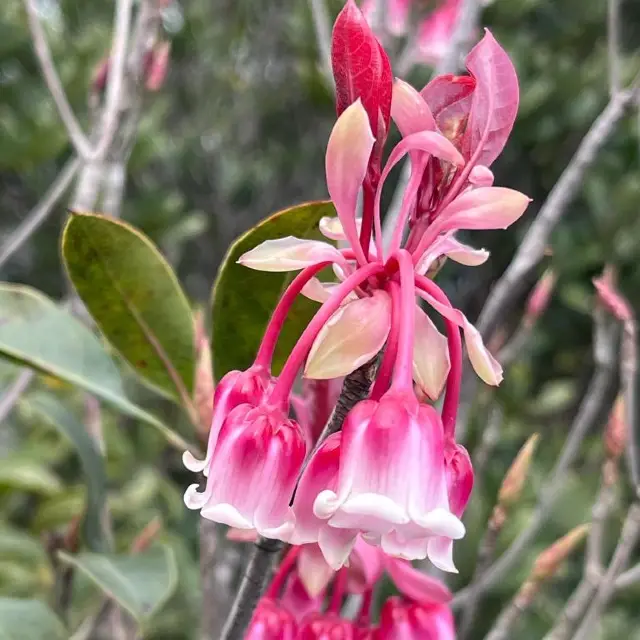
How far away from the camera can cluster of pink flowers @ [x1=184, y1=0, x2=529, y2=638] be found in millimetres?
284

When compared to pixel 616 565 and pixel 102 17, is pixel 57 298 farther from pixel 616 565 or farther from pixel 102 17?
pixel 616 565

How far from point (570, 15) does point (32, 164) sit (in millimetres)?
1620

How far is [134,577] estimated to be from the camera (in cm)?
63

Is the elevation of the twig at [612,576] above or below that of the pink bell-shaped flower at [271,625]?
above

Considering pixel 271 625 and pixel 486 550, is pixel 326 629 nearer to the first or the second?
pixel 271 625

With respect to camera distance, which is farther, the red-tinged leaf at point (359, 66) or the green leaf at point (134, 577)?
the green leaf at point (134, 577)

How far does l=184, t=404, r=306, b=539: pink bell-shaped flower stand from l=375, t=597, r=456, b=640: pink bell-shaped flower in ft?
0.43

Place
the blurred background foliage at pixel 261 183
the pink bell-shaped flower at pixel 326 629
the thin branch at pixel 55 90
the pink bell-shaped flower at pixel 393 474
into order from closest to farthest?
the pink bell-shaped flower at pixel 393 474, the pink bell-shaped flower at pixel 326 629, the thin branch at pixel 55 90, the blurred background foliage at pixel 261 183

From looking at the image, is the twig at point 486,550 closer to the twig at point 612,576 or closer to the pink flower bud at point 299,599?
the twig at point 612,576

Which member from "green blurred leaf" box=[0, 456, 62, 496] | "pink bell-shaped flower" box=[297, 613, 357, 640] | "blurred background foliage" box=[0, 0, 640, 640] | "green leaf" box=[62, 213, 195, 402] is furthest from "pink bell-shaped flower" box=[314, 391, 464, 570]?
"blurred background foliage" box=[0, 0, 640, 640]

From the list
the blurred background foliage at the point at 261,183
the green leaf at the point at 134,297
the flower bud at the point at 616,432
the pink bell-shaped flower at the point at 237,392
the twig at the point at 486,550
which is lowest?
the pink bell-shaped flower at the point at 237,392

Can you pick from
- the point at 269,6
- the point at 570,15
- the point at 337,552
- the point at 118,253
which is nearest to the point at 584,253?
the point at 570,15

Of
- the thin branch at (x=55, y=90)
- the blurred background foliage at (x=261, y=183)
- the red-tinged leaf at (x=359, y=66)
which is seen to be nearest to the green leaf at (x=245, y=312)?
the red-tinged leaf at (x=359, y=66)

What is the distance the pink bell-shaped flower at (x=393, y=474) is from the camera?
28 cm
